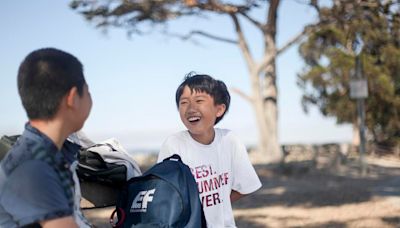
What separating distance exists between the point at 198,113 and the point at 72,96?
107 centimetres

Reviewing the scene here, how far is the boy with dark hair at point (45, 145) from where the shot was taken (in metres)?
1.24

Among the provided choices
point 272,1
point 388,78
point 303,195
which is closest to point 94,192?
point 303,195

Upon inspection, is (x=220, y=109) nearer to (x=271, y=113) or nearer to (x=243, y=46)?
(x=271, y=113)

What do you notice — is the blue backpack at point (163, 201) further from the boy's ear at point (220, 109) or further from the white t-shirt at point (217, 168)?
the boy's ear at point (220, 109)

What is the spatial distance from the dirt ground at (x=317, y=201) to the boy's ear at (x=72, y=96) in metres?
5.59

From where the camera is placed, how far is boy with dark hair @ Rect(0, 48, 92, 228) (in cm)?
124

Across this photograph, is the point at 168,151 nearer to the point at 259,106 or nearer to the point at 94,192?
the point at 94,192

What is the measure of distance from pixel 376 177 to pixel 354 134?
1723 cm

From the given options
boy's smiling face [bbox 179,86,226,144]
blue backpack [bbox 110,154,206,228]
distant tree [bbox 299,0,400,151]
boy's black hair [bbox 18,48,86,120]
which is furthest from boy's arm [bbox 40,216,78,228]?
distant tree [bbox 299,0,400,151]

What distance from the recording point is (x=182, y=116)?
238 cm

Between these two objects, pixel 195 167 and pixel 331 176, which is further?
pixel 331 176

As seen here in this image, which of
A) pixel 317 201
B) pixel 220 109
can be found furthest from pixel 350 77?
pixel 220 109

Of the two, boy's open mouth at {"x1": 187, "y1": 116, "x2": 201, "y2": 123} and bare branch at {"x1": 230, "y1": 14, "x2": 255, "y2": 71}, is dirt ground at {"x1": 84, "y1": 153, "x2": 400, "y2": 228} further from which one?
bare branch at {"x1": 230, "y1": 14, "x2": 255, "y2": 71}

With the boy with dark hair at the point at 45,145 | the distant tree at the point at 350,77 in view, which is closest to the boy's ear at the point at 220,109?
the boy with dark hair at the point at 45,145
